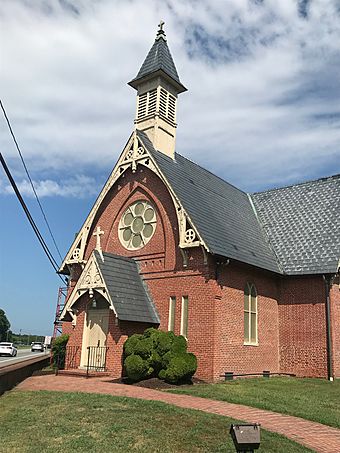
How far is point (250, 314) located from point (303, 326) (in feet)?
9.30

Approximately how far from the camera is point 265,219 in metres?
26.1

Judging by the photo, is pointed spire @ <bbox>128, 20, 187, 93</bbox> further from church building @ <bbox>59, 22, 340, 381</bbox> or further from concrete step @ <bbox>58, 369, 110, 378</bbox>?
concrete step @ <bbox>58, 369, 110, 378</bbox>

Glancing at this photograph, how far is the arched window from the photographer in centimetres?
1958

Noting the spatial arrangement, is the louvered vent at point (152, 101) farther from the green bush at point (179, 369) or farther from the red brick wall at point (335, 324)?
the green bush at point (179, 369)

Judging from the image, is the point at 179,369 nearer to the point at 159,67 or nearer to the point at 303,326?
the point at 303,326

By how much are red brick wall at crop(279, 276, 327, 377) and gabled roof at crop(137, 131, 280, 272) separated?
4.67ft

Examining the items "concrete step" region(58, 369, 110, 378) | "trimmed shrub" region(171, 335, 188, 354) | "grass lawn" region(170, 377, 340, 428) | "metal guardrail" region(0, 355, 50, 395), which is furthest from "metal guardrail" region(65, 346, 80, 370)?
"grass lawn" region(170, 377, 340, 428)

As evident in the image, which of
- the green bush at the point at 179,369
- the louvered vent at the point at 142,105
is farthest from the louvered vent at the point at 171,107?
the green bush at the point at 179,369

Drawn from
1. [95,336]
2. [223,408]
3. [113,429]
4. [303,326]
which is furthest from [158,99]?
[113,429]

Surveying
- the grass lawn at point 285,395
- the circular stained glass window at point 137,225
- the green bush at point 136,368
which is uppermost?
the circular stained glass window at point 137,225

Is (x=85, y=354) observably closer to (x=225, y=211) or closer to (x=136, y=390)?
(x=136, y=390)

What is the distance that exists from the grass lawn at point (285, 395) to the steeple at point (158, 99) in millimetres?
11967

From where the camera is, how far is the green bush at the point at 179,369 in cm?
1539

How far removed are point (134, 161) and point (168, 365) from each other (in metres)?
10.2
